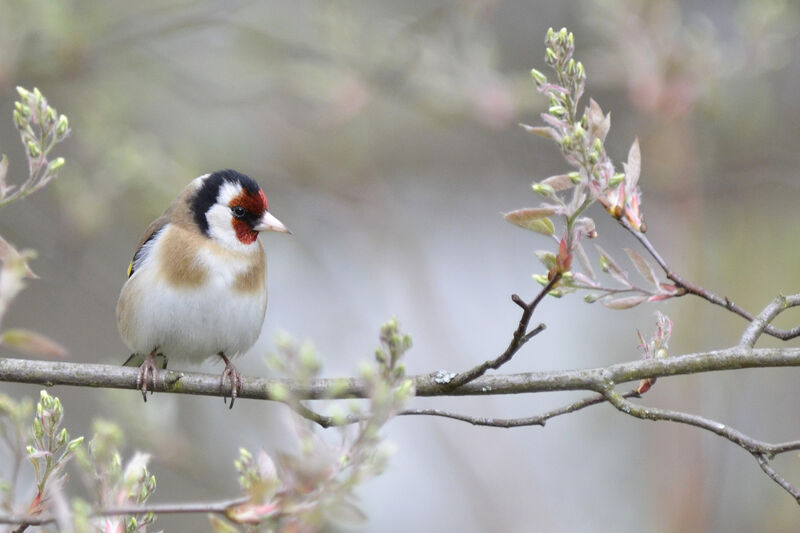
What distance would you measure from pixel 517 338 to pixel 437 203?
6.22 m

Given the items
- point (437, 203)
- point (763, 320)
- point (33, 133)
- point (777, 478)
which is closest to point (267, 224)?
point (33, 133)

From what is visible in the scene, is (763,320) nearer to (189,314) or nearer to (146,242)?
(189,314)

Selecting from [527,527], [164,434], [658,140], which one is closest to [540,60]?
[658,140]

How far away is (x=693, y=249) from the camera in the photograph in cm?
623

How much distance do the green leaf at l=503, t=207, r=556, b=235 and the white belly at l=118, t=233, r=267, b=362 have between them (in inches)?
82.7

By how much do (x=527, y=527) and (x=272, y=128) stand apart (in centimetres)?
371

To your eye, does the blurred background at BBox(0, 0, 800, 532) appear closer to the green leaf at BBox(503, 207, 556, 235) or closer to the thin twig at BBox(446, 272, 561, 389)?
the thin twig at BBox(446, 272, 561, 389)

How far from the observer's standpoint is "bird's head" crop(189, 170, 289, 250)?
4.47 m

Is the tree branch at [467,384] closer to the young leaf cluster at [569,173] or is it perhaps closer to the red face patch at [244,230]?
the young leaf cluster at [569,173]

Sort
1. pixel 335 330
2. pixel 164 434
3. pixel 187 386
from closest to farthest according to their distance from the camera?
pixel 187 386 < pixel 164 434 < pixel 335 330

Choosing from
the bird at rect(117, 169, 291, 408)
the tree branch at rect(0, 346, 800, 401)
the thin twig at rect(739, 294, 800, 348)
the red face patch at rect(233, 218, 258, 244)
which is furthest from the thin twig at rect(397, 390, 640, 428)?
the red face patch at rect(233, 218, 258, 244)

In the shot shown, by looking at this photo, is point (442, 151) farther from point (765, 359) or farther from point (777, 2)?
point (765, 359)

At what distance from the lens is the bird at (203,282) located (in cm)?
424

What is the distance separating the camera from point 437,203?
28.8ft
